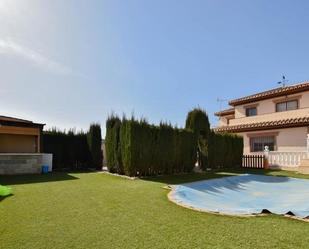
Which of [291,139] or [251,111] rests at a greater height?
[251,111]

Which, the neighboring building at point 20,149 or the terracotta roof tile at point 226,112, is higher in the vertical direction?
the terracotta roof tile at point 226,112

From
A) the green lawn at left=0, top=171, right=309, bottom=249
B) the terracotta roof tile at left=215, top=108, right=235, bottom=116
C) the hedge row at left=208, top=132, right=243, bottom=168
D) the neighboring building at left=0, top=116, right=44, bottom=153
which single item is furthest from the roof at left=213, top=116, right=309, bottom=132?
the neighboring building at left=0, top=116, right=44, bottom=153

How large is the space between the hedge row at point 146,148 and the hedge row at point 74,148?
3031 millimetres

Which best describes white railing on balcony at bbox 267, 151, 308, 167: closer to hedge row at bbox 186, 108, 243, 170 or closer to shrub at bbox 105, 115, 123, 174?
hedge row at bbox 186, 108, 243, 170

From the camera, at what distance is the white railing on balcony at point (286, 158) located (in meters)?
17.3

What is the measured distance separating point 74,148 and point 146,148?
25.0ft

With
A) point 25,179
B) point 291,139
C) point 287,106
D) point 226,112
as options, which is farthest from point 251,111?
point 25,179

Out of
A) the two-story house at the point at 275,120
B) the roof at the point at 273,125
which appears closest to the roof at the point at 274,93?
the two-story house at the point at 275,120

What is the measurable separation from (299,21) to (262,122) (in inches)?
438

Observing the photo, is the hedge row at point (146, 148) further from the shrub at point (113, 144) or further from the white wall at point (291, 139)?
the white wall at point (291, 139)

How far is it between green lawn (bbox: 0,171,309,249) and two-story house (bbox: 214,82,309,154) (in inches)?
676

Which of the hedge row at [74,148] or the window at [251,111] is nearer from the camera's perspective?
the hedge row at [74,148]

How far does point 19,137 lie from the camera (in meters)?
17.0

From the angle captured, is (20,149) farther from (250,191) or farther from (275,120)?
(275,120)
